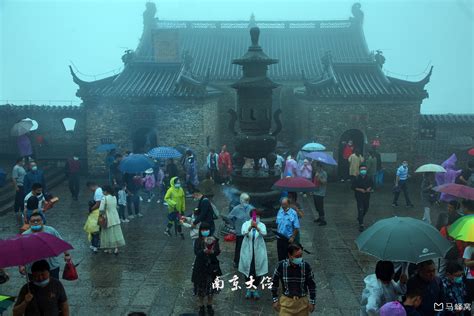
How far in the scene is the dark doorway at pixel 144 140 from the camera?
19.6 meters

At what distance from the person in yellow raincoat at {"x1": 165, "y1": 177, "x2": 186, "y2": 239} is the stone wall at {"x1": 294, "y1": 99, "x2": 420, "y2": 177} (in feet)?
31.9

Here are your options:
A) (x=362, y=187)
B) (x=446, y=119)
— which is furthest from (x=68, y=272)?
(x=446, y=119)

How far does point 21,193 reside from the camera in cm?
1370

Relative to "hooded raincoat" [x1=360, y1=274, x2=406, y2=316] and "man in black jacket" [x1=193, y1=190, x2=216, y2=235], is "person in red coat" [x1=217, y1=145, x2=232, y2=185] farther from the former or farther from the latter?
"hooded raincoat" [x1=360, y1=274, x2=406, y2=316]

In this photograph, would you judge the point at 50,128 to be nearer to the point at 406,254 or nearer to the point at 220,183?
the point at 220,183

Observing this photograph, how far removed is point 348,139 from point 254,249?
12.9 m

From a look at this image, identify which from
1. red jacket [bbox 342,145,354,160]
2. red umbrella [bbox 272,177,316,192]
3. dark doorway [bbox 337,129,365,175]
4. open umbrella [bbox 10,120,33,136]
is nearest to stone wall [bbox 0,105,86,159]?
open umbrella [bbox 10,120,33,136]

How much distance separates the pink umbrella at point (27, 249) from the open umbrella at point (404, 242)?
3926 mm

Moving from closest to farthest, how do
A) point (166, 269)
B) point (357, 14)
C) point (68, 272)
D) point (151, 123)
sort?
point (68, 272), point (166, 269), point (151, 123), point (357, 14)

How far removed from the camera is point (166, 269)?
9.59 meters

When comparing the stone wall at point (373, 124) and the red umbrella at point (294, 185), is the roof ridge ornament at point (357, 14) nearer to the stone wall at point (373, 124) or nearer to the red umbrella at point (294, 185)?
the stone wall at point (373, 124)

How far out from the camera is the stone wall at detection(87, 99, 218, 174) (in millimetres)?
19297

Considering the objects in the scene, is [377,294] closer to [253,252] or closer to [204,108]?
[253,252]

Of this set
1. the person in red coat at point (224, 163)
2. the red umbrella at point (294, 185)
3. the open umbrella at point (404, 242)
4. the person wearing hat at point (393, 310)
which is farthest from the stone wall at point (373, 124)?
the person wearing hat at point (393, 310)
